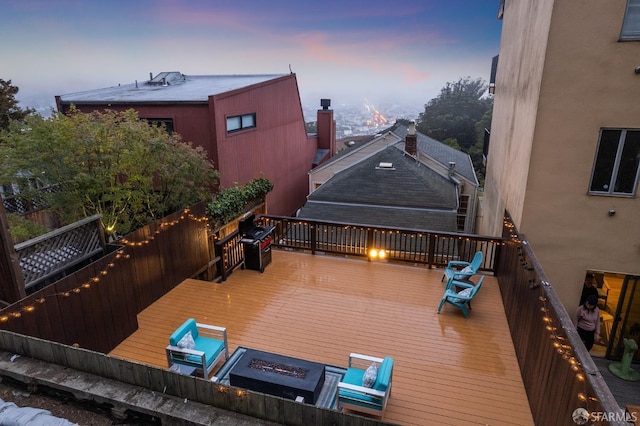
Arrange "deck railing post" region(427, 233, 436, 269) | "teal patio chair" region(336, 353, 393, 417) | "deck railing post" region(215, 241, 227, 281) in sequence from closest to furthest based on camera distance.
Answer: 1. "teal patio chair" region(336, 353, 393, 417)
2. "deck railing post" region(215, 241, 227, 281)
3. "deck railing post" region(427, 233, 436, 269)

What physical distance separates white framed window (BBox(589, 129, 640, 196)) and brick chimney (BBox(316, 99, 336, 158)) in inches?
616

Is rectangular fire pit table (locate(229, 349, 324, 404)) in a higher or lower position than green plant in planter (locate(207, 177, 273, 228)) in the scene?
lower

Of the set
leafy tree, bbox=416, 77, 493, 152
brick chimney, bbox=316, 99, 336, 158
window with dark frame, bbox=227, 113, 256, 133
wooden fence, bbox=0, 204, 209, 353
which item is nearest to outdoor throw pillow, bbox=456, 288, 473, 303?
wooden fence, bbox=0, 204, 209, 353

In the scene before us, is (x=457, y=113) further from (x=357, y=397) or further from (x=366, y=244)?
(x=357, y=397)

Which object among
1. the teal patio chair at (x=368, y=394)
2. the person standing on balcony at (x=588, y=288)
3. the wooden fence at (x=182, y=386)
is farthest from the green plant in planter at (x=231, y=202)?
the person standing on balcony at (x=588, y=288)

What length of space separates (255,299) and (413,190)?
919 centimetres

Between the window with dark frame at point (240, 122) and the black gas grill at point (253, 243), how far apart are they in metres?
4.53

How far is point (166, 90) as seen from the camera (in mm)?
12711

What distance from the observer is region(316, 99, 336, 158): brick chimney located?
791 inches

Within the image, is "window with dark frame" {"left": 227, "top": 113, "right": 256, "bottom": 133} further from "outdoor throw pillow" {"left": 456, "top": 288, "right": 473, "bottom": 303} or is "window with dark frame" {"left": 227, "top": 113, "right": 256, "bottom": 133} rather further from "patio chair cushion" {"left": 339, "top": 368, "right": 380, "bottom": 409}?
"patio chair cushion" {"left": 339, "top": 368, "right": 380, "bottom": 409}

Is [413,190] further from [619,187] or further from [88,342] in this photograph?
[88,342]

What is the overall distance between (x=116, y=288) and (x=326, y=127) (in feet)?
54.7

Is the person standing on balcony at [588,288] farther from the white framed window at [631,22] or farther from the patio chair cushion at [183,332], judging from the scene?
the patio chair cushion at [183,332]

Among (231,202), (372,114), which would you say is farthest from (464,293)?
(372,114)
